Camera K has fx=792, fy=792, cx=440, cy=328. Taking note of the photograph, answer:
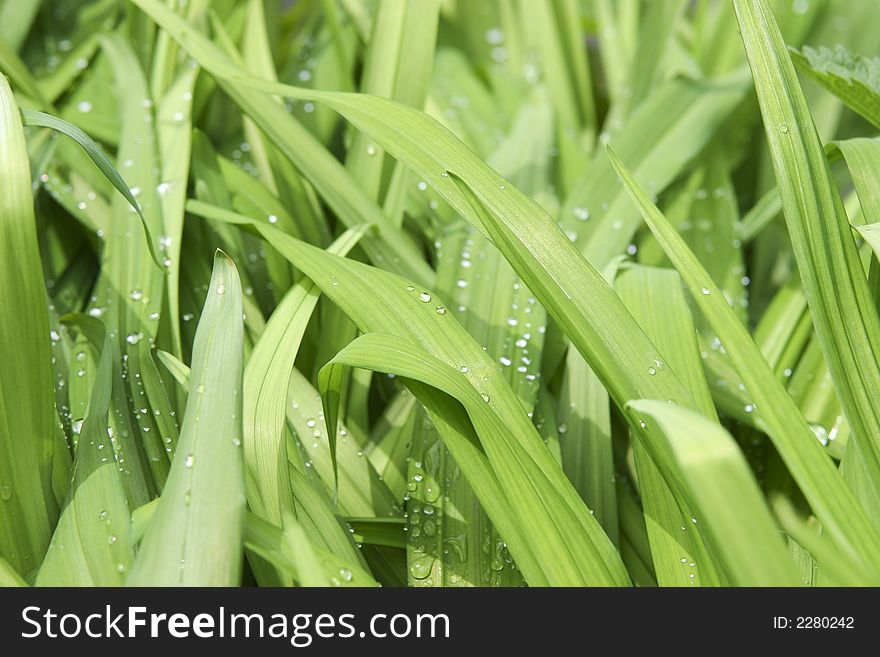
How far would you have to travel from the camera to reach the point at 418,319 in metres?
0.50

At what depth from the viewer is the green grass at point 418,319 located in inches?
15.9

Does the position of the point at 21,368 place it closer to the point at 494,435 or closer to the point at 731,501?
the point at 494,435

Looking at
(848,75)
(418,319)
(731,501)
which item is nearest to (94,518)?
(418,319)

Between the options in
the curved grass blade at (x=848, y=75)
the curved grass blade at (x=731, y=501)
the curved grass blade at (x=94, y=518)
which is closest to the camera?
the curved grass blade at (x=731, y=501)

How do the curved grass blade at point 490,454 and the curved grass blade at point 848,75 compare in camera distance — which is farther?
the curved grass blade at point 848,75

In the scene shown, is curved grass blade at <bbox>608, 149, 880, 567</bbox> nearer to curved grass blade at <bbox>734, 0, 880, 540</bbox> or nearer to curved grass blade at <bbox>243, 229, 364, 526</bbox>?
curved grass blade at <bbox>734, 0, 880, 540</bbox>

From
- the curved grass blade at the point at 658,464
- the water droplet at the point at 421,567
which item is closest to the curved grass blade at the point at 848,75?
the curved grass blade at the point at 658,464

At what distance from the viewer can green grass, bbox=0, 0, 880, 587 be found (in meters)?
0.40

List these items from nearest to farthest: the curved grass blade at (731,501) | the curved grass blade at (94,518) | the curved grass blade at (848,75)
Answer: the curved grass blade at (731,501) → the curved grass blade at (94,518) → the curved grass blade at (848,75)

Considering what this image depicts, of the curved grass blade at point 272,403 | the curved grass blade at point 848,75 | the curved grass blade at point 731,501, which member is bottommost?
the curved grass blade at point 731,501

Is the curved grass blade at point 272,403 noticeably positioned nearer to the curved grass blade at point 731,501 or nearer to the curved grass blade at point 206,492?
the curved grass blade at point 206,492

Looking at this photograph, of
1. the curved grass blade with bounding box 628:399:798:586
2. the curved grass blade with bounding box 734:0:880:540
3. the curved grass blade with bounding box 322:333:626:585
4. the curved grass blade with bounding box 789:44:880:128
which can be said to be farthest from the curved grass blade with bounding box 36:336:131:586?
the curved grass blade with bounding box 789:44:880:128
